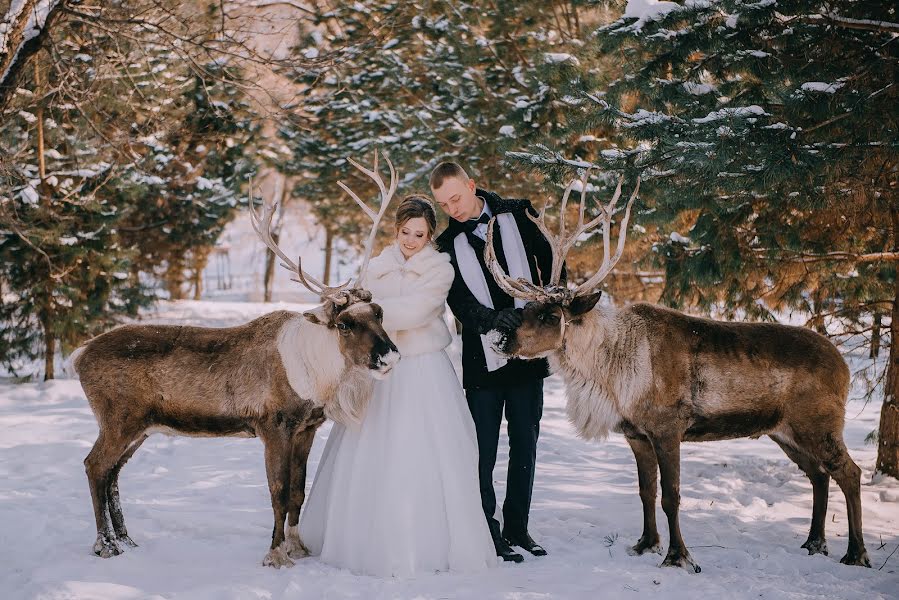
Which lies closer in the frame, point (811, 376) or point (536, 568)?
point (536, 568)

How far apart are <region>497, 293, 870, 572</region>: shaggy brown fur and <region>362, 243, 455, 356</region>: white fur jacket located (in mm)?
510

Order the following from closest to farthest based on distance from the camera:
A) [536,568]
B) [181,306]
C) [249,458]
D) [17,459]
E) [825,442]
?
1. [536,568]
2. [825,442]
3. [17,459]
4. [249,458]
5. [181,306]

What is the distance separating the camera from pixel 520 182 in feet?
40.3

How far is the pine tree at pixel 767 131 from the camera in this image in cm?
470

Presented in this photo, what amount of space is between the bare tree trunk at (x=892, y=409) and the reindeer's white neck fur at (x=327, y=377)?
4.17 meters

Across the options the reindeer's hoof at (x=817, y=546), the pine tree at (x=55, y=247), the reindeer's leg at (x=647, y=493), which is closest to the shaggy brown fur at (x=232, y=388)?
the reindeer's leg at (x=647, y=493)

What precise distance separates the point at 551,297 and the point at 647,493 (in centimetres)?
137

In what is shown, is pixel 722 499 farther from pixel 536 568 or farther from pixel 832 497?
pixel 536 568

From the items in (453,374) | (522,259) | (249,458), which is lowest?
(249,458)

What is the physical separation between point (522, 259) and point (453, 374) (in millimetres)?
868

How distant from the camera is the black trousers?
187 inches

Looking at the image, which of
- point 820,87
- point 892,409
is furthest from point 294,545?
point 892,409

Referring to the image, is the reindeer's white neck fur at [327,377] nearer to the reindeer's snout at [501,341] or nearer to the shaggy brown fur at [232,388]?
the shaggy brown fur at [232,388]

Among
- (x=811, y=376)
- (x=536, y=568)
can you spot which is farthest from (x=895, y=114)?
(x=536, y=568)
